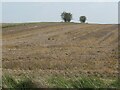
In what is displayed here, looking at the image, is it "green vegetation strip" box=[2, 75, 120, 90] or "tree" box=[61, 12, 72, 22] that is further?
"tree" box=[61, 12, 72, 22]

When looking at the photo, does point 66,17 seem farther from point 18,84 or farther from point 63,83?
point 18,84

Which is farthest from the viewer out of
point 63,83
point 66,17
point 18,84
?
point 66,17

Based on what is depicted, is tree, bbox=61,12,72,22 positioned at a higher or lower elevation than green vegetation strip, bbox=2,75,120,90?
higher

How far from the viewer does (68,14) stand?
89000mm

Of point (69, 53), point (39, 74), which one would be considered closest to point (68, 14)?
point (69, 53)

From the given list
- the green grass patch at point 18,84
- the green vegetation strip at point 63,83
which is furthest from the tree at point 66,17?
the green grass patch at point 18,84

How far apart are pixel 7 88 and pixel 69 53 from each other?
8459 millimetres

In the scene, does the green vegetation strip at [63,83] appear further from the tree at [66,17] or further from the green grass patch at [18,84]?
the tree at [66,17]

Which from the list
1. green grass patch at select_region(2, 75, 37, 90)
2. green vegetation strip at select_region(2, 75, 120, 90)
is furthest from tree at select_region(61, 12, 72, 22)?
green grass patch at select_region(2, 75, 37, 90)

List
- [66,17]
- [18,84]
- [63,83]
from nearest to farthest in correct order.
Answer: [18,84]
[63,83]
[66,17]

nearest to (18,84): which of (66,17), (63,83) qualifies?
(63,83)

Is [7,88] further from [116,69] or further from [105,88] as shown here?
[116,69]

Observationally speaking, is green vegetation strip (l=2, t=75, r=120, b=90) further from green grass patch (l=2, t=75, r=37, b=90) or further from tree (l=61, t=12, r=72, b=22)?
tree (l=61, t=12, r=72, b=22)

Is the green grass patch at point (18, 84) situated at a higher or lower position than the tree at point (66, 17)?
lower
